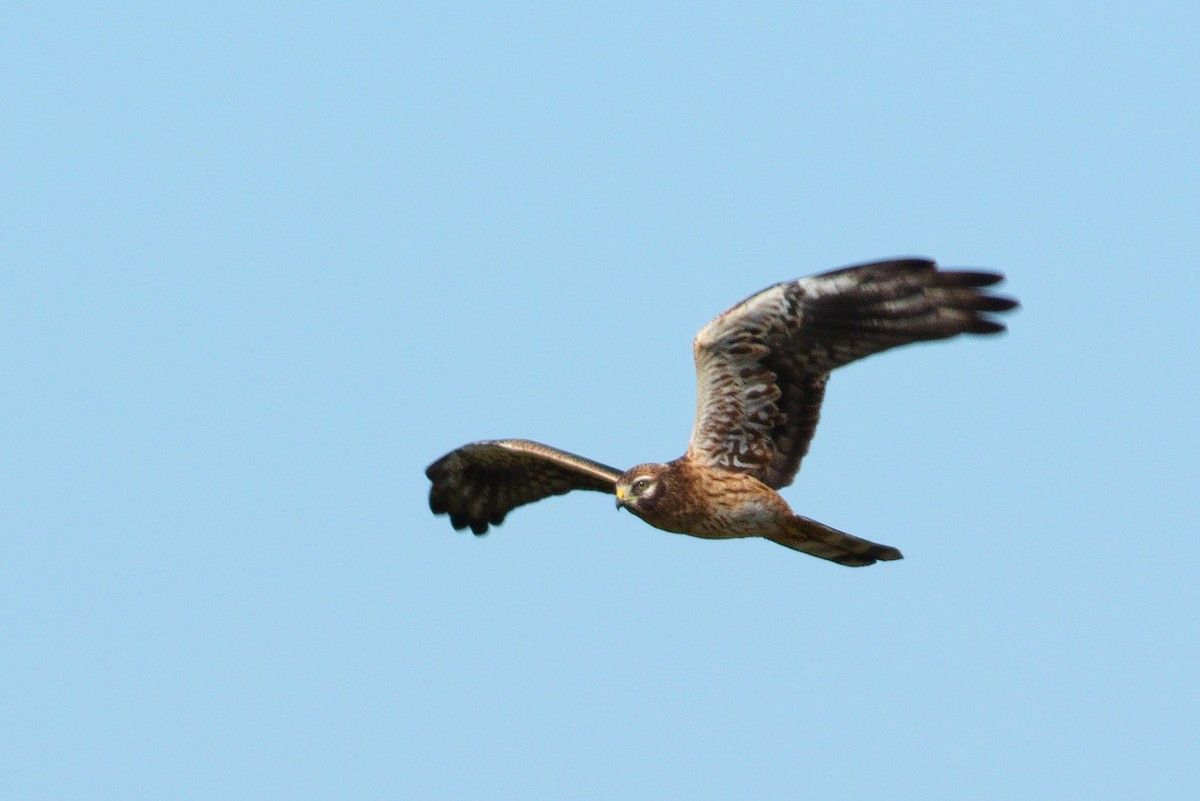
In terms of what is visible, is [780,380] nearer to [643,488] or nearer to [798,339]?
[798,339]

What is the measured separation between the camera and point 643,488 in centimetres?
1360

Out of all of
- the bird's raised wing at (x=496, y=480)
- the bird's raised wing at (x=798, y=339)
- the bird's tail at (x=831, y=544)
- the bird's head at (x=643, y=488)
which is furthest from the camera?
the bird's raised wing at (x=496, y=480)

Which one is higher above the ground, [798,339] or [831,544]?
[798,339]

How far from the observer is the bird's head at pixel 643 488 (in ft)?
44.6

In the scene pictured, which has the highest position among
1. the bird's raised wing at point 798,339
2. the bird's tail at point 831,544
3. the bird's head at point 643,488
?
the bird's raised wing at point 798,339

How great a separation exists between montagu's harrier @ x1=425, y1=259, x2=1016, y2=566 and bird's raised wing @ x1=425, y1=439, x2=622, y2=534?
3.77 ft

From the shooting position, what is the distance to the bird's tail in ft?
45.4

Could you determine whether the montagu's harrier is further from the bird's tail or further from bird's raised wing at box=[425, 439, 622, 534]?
bird's raised wing at box=[425, 439, 622, 534]

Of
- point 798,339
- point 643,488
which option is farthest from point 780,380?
point 643,488

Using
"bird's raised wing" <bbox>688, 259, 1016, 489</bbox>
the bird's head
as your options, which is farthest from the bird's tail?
the bird's head

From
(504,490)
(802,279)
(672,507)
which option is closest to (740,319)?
(802,279)

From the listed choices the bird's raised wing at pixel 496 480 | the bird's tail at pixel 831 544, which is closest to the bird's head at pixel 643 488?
the bird's tail at pixel 831 544

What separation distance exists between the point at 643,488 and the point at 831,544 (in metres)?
1.42

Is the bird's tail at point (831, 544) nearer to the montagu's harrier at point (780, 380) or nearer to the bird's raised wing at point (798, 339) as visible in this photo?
the montagu's harrier at point (780, 380)
